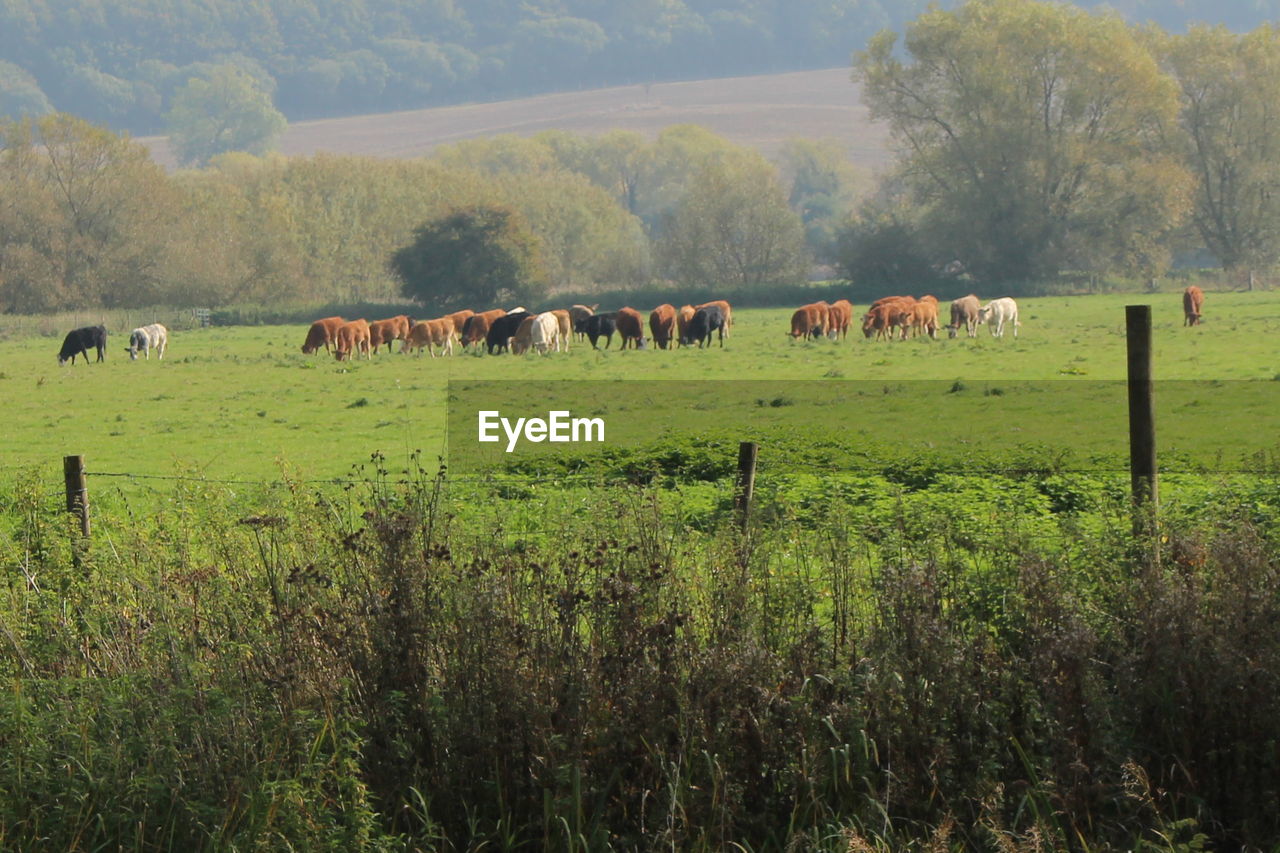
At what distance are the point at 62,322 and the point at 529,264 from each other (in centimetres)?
2469

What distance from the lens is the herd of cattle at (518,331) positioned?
4619 centimetres

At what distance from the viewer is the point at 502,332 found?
4741 cm

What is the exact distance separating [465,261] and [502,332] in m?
31.7

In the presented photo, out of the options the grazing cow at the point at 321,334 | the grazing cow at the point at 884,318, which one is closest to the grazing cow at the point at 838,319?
the grazing cow at the point at 884,318

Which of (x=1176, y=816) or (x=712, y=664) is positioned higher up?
(x=712, y=664)

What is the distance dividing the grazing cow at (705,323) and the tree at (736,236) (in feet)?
134

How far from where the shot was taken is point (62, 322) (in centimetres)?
6644

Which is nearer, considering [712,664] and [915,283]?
[712,664]

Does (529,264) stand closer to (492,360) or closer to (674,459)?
(492,360)

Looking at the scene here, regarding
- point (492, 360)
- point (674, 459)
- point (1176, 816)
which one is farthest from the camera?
point (492, 360)

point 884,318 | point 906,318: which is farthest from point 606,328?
point 906,318

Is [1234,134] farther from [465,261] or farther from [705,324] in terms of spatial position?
[705,324]

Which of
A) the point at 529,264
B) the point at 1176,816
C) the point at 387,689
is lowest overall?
the point at 1176,816

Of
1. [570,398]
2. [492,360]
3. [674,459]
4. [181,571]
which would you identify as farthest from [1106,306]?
[181,571]
